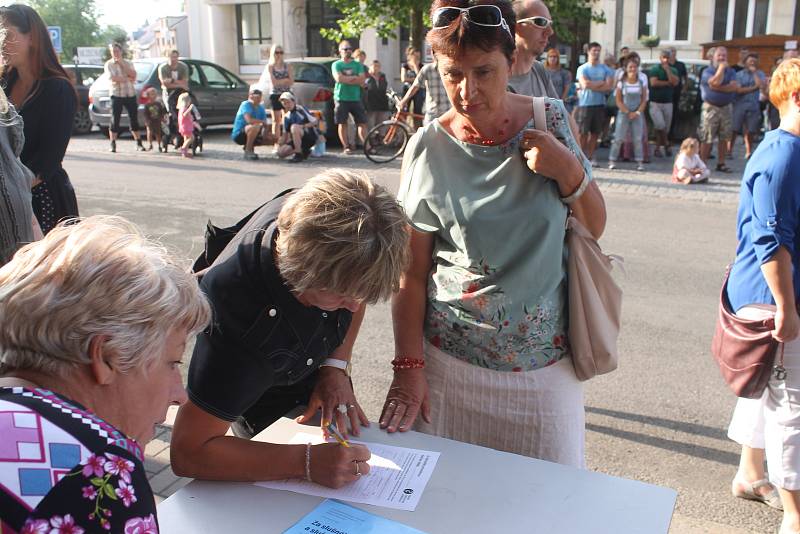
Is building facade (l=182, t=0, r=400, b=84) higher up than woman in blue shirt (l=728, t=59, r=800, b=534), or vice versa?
building facade (l=182, t=0, r=400, b=84)

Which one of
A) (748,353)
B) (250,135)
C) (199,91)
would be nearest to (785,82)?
(748,353)

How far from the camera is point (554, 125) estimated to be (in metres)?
2.02

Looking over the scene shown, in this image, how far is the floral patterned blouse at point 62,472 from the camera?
98 centimetres

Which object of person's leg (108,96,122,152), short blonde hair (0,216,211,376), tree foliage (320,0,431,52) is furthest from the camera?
tree foliage (320,0,431,52)

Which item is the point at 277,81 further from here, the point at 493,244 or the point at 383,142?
the point at 493,244

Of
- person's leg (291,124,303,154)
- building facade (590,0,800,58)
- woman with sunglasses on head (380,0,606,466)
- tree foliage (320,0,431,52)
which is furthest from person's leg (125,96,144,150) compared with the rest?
building facade (590,0,800,58)

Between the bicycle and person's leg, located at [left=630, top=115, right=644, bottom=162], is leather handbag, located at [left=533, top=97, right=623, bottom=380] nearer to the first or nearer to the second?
the bicycle

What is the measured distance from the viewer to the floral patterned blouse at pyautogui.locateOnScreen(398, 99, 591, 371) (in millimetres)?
1970

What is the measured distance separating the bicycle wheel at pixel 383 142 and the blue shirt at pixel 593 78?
271cm

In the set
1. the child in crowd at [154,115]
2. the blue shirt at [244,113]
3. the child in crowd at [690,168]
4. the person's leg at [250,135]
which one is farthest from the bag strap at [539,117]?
the child in crowd at [154,115]

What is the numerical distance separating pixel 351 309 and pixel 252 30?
3156 centimetres

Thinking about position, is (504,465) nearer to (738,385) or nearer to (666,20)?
(738,385)

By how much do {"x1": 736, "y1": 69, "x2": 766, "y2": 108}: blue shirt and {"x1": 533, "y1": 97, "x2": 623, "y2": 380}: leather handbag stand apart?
1058 cm

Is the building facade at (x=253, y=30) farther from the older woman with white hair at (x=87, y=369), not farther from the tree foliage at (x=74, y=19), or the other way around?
the older woman with white hair at (x=87, y=369)
